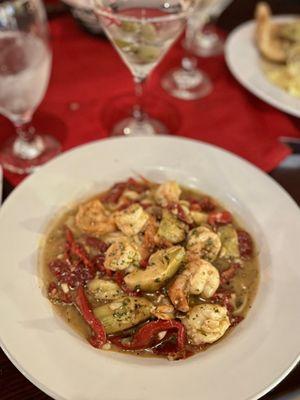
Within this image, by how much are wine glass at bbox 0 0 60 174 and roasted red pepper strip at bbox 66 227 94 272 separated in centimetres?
44

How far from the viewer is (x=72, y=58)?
96.1 inches

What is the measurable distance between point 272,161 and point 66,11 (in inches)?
57.3

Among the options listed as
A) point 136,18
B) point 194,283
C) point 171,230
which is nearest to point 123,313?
point 194,283

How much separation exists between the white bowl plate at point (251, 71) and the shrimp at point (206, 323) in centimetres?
103

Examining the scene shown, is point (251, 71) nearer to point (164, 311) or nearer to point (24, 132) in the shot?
point (24, 132)

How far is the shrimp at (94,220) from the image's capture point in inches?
61.4

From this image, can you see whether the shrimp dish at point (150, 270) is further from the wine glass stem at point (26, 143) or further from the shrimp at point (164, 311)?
the wine glass stem at point (26, 143)

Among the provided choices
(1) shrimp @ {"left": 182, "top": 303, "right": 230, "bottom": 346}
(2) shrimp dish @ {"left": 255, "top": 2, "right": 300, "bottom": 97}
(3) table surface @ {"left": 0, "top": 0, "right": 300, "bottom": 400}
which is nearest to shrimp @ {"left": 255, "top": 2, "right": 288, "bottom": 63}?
(2) shrimp dish @ {"left": 255, "top": 2, "right": 300, "bottom": 97}

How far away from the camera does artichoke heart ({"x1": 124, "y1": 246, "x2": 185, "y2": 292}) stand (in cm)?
138

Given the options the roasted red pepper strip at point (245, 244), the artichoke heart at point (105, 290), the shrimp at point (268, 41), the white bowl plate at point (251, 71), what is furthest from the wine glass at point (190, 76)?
the artichoke heart at point (105, 290)

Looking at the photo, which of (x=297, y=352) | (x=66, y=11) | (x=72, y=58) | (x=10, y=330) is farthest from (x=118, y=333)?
(x=66, y=11)

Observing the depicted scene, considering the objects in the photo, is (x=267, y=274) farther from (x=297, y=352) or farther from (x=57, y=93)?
(x=57, y=93)

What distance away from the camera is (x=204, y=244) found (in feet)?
4.84

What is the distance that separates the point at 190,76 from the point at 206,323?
141cm
